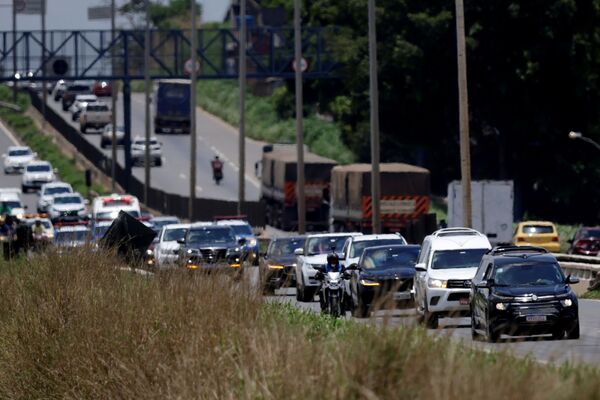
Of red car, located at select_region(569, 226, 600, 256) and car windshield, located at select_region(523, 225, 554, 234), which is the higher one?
car windshield, located at select_region(523, 225, 554, 234)

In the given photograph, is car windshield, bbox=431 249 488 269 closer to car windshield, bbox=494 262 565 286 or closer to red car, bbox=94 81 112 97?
car windshield, bbox=494 262 565 286

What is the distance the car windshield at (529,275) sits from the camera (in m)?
26.1

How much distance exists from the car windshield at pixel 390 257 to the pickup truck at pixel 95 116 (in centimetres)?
8973

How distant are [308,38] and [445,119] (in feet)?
41.8

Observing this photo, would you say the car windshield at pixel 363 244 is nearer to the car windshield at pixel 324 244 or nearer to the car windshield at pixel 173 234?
the car windshield at pixel 324 244

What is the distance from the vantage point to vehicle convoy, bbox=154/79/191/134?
112 m

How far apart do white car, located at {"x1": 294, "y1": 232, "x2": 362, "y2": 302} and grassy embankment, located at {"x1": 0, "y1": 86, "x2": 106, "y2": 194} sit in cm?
6157

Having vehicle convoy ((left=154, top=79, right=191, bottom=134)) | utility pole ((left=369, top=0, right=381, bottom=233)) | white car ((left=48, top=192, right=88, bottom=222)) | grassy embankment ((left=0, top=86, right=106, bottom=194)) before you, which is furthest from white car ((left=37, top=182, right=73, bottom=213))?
utility pole ((left=369, top=0, right=381, bottom=233))

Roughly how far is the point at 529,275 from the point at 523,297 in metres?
0.86

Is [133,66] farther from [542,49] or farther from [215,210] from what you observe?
[542,49]

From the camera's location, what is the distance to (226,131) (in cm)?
13338

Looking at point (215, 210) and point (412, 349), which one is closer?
point (412, 349)

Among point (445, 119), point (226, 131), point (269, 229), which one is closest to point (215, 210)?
point (269, 229)

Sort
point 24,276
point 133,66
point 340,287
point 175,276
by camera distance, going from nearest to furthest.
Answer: point 175,276 < point 24,276 < point 340,287 < point 133,66
